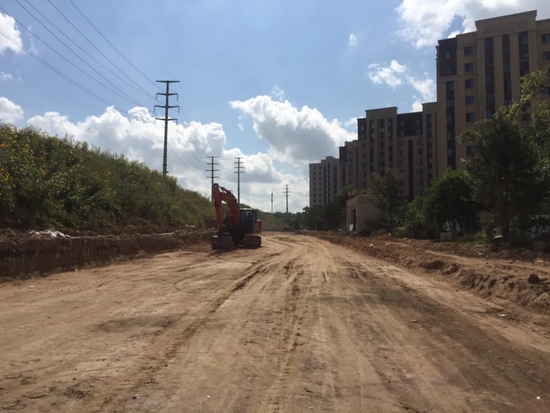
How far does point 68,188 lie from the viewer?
69.8 ft

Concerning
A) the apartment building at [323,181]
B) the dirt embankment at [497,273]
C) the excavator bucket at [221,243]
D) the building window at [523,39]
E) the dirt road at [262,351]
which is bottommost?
the dirt road at [262,351]

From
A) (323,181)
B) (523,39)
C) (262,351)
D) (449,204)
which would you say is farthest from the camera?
(323,181)

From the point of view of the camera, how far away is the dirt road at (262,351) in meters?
4.97

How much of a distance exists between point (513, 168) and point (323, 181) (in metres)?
171

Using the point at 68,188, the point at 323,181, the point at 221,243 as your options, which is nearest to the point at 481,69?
the point at 221,243

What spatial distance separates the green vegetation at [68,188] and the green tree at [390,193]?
768 inches

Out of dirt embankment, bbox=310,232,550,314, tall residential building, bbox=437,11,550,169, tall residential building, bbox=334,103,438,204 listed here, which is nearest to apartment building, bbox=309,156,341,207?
tall residential building, bbox=334,103,438,204

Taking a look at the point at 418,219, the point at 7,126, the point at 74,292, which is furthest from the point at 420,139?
the point at 74,292

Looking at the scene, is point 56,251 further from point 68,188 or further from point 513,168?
point 513,168

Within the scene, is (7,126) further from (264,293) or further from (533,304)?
(533,304)

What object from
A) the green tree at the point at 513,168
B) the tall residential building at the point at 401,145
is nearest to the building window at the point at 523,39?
the tall residential building at the point at 401,145

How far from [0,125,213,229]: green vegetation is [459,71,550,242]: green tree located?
1958 cm

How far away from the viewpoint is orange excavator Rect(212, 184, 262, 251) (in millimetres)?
28266

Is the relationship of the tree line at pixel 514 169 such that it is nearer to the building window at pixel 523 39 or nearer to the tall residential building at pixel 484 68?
the tall residential building at pixel 484 68
